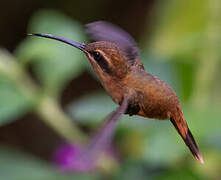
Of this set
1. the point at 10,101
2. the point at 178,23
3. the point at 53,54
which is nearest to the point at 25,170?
the point at 10,101

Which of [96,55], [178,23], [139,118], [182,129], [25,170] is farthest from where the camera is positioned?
[178,23]

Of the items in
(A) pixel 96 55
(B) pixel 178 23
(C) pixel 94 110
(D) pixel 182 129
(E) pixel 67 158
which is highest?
(A) pixel 96 55

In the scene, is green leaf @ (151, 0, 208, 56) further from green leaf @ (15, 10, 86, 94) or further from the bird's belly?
the bird's belly

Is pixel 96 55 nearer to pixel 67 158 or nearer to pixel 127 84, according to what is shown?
pixel 127 84

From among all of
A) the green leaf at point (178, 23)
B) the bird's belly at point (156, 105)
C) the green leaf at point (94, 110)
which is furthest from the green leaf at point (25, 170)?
the bird's belly at point (156, 105)

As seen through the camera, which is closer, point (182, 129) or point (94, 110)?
point (182, 129)

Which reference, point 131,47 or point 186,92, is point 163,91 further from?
point 186,92

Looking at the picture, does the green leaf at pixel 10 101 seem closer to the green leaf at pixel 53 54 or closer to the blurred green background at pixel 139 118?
the blurred green background at pixel 139 118

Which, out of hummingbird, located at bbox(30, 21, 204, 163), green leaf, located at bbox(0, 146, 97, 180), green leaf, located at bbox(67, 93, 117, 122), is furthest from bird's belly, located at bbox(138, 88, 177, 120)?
green leaf, located at bbox(0, 146, 97, 180)
